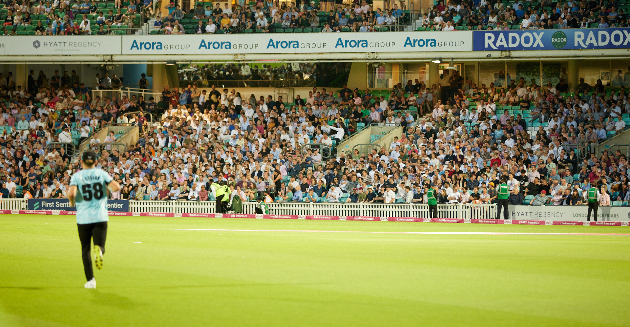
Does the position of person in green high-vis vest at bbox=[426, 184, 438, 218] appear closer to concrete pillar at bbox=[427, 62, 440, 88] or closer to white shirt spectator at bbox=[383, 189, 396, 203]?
white shirt spectator at bbox=[383, 189, 396, 203]

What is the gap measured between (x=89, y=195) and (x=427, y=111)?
25887 millimetres

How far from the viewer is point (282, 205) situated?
26.2 metres

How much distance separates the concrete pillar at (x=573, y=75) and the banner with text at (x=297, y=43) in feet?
21.9

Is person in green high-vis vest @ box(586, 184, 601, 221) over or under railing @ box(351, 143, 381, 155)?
under

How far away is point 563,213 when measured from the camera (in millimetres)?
23500

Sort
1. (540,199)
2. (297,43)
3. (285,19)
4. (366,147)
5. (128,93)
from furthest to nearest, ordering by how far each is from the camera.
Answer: (128,93) → (285,19) → (297,43) → (366,147) → (540,199)

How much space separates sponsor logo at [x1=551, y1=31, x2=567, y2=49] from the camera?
96.2 ft

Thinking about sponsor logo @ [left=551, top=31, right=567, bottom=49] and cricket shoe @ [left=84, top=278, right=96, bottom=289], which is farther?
sponsor logo @ [left=551, top=31, right=567, bottom=49]

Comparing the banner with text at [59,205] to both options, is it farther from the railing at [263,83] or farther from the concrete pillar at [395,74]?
the concrete pillar at [395,74]

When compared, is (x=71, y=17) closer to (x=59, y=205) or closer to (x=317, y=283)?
(x=59, y=205)

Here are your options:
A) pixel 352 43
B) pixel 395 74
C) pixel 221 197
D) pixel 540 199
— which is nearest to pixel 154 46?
pixel 352 43

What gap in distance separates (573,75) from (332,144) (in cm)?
1274

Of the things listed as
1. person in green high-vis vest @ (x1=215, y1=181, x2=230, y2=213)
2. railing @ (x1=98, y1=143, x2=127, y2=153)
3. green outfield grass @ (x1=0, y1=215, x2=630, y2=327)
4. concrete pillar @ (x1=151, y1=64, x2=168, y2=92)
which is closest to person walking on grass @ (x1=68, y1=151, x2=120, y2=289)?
green outfield grass @ (x1=0, y1=215, x2=630, y2=327)

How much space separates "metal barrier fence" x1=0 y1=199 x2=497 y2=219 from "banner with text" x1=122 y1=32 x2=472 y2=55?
27.4ft
